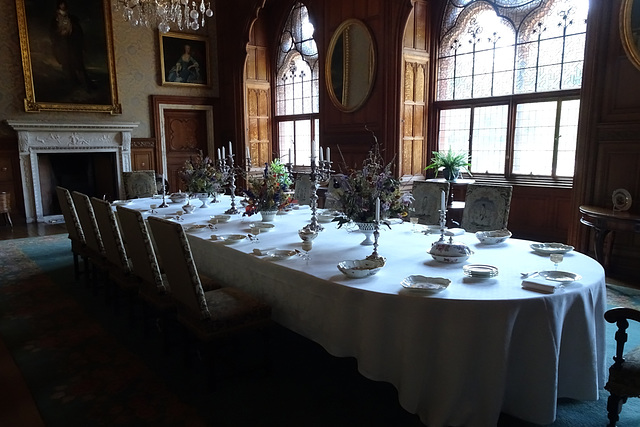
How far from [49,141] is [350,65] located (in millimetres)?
5704

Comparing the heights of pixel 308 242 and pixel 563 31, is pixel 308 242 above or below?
below

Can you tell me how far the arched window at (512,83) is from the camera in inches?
242

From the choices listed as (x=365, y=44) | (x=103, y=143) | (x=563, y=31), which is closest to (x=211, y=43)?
(x=103, y=143)

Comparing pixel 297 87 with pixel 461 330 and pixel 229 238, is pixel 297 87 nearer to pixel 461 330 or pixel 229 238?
pixel 229 238

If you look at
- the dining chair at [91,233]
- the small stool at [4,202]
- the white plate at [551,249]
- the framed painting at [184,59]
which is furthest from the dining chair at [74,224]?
the framed painting at [184,59]

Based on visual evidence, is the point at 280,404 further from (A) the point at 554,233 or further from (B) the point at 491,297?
(A) the point at 554,233

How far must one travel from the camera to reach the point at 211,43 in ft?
34.0

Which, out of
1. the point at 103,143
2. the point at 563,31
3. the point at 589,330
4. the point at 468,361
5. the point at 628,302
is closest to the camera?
the point at 468,361

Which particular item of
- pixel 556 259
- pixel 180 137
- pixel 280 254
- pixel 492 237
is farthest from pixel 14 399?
pixel 180 137

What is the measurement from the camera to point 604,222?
4625 millimetres

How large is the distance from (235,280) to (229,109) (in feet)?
25.2

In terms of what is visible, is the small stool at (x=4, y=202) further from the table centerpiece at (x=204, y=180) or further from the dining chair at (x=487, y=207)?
the dining chair at (x=487, y=207)

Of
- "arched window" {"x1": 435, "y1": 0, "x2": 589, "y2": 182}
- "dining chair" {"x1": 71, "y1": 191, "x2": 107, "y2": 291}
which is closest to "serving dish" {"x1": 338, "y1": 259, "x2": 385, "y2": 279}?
"dining chair" {"x1": 71, "y1": 191, "x2": 107, "y2": 291}

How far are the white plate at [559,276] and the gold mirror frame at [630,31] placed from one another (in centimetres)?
340
